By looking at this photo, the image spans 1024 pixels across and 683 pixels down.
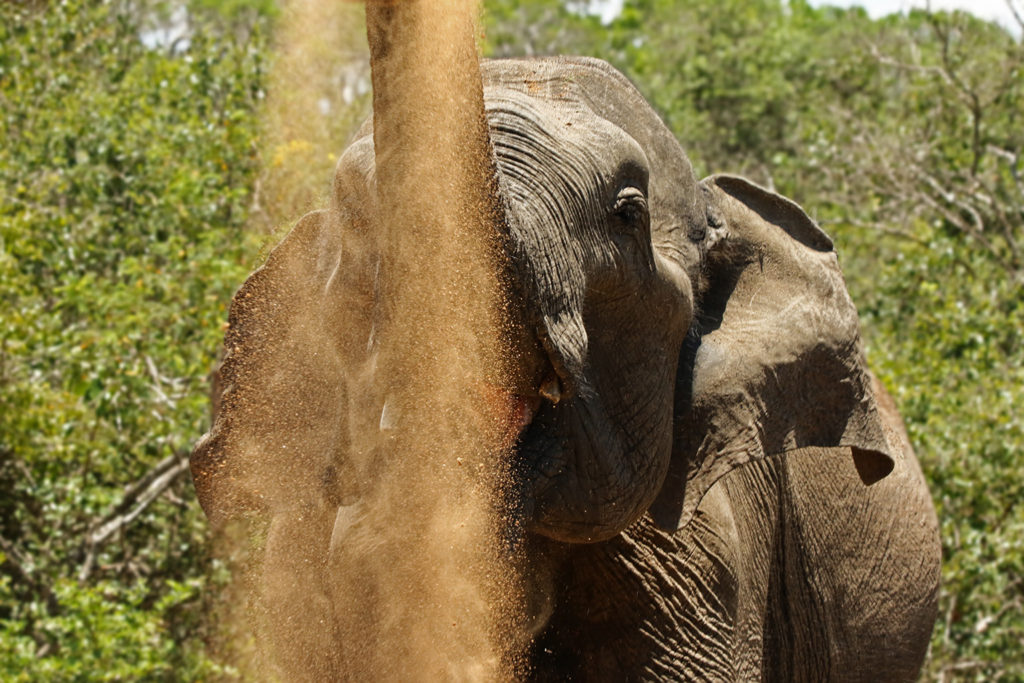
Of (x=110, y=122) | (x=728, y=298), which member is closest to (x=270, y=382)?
(x=728, y=298)

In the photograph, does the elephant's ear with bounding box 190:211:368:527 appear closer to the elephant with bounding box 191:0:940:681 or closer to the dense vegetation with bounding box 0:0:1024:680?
the elephant with bounding box 191:0:940:681

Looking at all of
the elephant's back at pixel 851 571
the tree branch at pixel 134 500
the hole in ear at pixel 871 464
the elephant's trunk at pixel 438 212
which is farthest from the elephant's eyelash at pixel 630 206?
the tree branch at pixel 134 500

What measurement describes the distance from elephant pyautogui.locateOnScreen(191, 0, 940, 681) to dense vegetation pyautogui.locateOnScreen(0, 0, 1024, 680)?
1.39 m

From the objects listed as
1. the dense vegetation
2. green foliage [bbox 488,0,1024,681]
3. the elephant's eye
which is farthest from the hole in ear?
green foliage [bbox 488,0,1024,681]

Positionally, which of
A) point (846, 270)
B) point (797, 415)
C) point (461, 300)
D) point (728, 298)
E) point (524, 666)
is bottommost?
point (846, 270)

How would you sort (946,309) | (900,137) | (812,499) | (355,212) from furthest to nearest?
(900,137) → (946,309) → (812,499) → (355,212)

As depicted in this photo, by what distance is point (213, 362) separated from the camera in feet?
17.9

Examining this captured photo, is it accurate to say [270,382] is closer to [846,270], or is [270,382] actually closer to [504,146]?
[504,146]

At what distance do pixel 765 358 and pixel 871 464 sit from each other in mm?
348

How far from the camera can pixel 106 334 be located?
5.33 m

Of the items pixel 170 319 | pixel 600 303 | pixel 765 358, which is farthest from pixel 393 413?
pixel 170 319

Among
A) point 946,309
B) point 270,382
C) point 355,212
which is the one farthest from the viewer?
point 946,309

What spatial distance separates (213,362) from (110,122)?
5.28ft

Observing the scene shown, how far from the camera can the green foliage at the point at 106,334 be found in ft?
16.4
